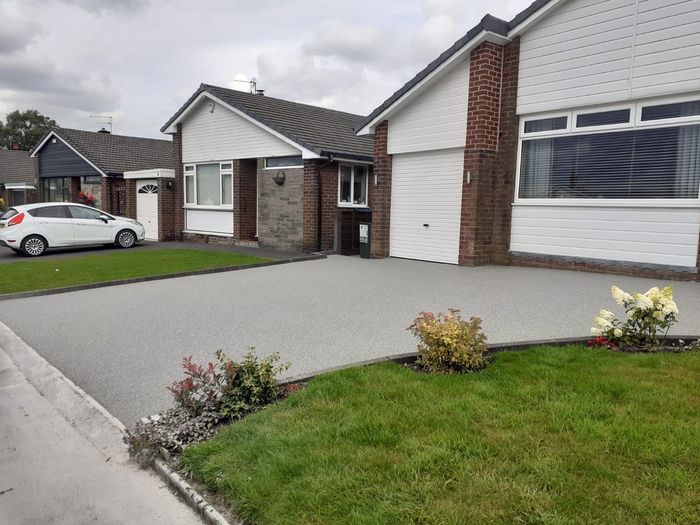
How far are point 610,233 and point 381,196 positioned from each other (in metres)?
5.56

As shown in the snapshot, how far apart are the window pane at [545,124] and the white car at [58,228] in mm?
13322

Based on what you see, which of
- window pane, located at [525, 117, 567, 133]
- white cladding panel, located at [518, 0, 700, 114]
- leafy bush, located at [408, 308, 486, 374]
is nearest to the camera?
leafy bush, located at [408, 308, 486, 374]

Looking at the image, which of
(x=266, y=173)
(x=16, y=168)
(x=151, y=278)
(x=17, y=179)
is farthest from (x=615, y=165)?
(x=16, y=168)

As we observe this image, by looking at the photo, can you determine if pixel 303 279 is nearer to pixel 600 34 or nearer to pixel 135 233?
pixel 600 34

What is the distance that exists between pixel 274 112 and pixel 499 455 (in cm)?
1599

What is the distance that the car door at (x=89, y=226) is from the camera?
661 inches

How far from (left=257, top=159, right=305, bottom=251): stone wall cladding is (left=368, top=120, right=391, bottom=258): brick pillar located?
2.77 metres

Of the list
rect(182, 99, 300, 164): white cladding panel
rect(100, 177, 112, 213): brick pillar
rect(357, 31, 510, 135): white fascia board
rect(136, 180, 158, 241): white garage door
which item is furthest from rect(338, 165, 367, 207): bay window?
rect(100, 177, 112, 213): brick pillar

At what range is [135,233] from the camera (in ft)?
59.7

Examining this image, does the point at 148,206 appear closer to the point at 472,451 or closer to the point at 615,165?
the point at 615,165

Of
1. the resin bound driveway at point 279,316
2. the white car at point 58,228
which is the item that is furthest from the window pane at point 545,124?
the white car at point 58,228

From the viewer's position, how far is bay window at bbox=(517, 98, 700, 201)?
885 cm

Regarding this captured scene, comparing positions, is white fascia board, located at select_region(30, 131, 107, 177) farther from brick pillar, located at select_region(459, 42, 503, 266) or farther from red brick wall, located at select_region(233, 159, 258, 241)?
brick pillar, located at select_region(459, 42, 503, 266)

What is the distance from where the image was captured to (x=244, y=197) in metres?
17.6
